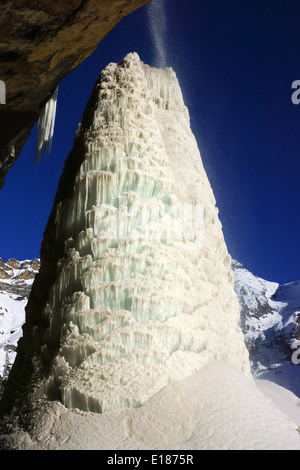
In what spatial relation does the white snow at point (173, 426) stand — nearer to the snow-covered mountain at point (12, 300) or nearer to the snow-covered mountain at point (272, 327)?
the snow-covered mountain at point (272, 327)

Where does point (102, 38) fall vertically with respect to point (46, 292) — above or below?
above

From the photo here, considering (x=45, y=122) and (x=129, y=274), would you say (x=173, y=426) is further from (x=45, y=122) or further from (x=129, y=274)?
(x=45, y=122)

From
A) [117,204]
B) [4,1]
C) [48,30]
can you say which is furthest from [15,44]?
[117,204]

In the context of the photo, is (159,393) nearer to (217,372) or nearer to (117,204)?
(217,372)

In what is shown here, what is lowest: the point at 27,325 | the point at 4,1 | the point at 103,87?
the point at 27,325

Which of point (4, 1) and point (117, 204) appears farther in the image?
point (117, 204)

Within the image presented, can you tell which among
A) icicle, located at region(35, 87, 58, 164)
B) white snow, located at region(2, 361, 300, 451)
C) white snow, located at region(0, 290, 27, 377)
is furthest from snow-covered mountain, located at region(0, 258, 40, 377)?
white snow, located at region(2, 361, 300, 451)

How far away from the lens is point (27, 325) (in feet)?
19.1

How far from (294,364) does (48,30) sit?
186 feet

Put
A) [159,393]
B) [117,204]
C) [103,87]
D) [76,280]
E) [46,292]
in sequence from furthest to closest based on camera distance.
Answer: [103,87] → [46,292] → [117,204] → [76,280] → [159,393]

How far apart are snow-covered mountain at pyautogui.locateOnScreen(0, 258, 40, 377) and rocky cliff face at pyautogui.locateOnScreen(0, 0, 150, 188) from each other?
59757mm

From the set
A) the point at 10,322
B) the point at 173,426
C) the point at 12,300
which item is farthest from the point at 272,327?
the point at 173,426

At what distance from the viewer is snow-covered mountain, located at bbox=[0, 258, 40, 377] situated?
232ft

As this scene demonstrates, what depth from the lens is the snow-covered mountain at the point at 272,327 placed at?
5369cm
